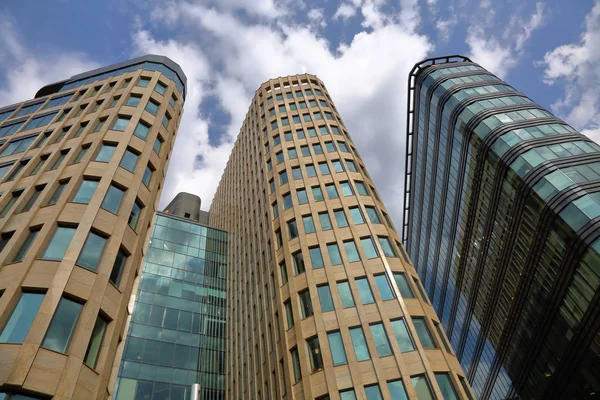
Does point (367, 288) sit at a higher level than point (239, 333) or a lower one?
lower

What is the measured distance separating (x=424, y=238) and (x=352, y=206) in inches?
1817

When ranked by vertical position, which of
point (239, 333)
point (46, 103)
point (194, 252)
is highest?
point (46, 103)

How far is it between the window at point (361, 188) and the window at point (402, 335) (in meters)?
15.2

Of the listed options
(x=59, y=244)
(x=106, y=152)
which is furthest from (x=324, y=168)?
(x=59, y=244)

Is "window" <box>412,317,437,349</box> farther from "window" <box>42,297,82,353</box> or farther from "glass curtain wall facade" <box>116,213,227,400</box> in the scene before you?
"glass curtain wall facade" <box>116,213,227,400</box>

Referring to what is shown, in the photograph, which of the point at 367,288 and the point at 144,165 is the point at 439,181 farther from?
the point at 144,165

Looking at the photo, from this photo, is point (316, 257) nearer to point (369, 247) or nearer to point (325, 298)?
point (325, 298)

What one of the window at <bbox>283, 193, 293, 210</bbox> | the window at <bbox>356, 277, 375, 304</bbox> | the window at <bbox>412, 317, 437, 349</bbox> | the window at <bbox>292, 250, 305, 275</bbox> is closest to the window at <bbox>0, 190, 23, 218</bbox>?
the window at <bbox>292, 250, 305, 275</bbox>

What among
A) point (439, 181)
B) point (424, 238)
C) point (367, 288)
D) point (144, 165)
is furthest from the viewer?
point (424, 238)

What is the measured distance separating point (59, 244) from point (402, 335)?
22624mm

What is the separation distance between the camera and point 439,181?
65.0 meters

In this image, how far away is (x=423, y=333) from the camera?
29844 mm

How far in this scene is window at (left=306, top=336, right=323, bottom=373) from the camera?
2842 centimetres

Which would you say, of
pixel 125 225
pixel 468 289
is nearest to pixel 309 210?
pixel 125 225
